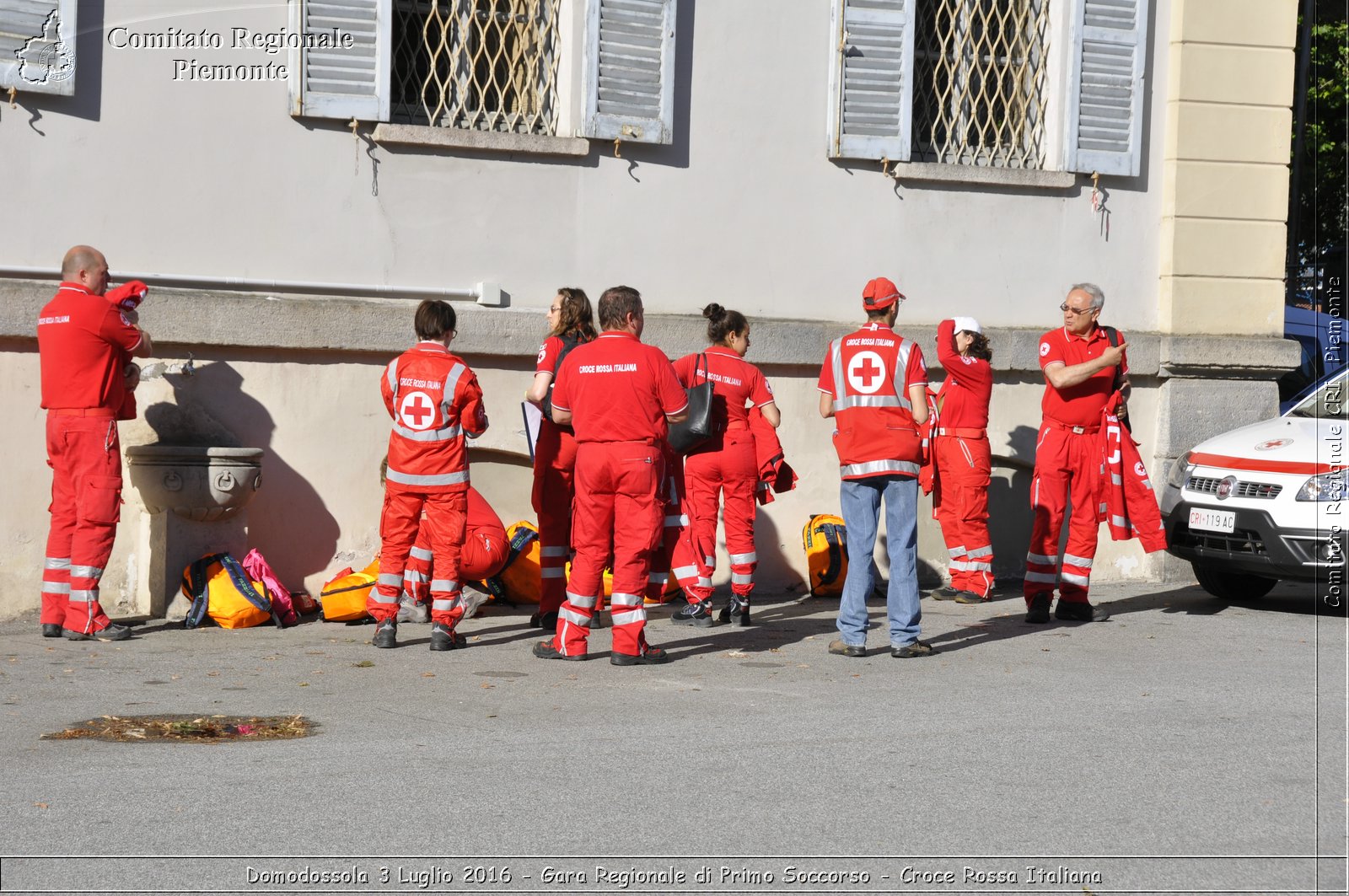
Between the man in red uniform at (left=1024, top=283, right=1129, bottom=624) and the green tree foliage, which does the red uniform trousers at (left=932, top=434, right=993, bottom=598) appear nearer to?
the man in red uniform at (left=1024, top=283, right=1129, bottom=624)

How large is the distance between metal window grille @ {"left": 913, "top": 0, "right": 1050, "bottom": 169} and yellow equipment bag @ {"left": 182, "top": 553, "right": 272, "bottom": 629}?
5.47 metres

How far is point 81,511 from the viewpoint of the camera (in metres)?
8.34

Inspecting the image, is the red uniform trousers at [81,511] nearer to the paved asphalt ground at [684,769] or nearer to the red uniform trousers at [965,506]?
the paved asphalt ground at [684,769]

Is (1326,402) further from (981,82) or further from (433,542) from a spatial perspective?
(433,542)

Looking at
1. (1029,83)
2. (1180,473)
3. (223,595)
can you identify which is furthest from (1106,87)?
(223,595)

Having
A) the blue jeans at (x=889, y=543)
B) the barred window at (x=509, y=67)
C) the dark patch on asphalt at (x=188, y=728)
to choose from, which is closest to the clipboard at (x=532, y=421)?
the blue jeans at (x=889, y=543)

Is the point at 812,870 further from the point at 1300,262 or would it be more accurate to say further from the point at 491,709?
the point at 1300,262

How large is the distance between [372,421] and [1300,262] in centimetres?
1033

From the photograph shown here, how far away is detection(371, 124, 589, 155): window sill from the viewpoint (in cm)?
990

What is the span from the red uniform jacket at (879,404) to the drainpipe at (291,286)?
9.74ft

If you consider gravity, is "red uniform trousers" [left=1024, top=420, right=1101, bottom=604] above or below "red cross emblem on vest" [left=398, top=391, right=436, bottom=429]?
below

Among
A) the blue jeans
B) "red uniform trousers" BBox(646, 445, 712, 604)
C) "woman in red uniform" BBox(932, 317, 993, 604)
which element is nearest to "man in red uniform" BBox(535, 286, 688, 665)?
"red uniform trousers" BBox(646, 445, 712, 604)

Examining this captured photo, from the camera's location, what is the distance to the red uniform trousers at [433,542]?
26.6ft

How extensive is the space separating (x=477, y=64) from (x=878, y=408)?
12.8 feet
